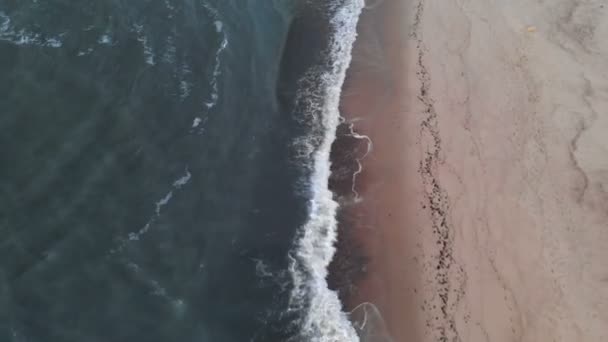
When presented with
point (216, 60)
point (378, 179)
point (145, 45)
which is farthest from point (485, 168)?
point (145, 45)

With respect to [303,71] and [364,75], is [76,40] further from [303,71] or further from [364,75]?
[364,75]

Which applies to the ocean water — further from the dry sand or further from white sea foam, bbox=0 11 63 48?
the dry sand

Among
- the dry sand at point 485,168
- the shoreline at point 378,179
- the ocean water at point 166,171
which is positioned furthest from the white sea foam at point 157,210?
the dry sand at point 485,168

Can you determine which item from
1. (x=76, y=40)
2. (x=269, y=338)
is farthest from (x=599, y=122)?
(x=76, y=40)

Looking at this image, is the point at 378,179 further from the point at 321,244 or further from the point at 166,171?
the point at 166,171

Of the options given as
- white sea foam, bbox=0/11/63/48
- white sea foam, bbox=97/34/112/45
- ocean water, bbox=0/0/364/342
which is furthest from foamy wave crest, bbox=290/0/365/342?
white sea foam, bbox=0/11/63/48

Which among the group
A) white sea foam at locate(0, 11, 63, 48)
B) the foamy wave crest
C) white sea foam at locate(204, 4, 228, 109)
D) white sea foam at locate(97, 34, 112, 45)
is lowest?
the foamy wave crest
